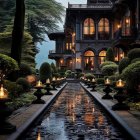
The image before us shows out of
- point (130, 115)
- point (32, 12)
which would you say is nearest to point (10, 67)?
point (130, 115)

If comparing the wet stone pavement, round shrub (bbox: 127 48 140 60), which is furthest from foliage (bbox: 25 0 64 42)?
the wet stone pavement

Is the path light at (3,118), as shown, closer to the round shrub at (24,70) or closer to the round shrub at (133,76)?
the round shrub at (133,76)

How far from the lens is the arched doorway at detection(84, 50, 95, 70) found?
64812 millimetres

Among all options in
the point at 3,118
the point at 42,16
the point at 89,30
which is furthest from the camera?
the point at 89,30

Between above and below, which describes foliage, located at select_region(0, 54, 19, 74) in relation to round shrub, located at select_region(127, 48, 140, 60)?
below

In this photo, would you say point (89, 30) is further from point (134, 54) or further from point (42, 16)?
point (134, 54)

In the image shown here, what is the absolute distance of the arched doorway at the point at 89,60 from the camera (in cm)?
6481

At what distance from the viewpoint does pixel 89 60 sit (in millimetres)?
65000

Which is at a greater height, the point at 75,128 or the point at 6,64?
the point at 6,64

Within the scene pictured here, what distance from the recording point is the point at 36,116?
13.5 meters

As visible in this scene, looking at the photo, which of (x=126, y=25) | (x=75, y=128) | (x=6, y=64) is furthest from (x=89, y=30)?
(x=75, y=128)

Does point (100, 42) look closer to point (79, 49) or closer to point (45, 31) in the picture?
point (79, 49)

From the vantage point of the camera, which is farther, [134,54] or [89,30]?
[89,30]

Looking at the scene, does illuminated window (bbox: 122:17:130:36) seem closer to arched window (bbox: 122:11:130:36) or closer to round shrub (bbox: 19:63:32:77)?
arched window (bbox: 122:11:130:36)
